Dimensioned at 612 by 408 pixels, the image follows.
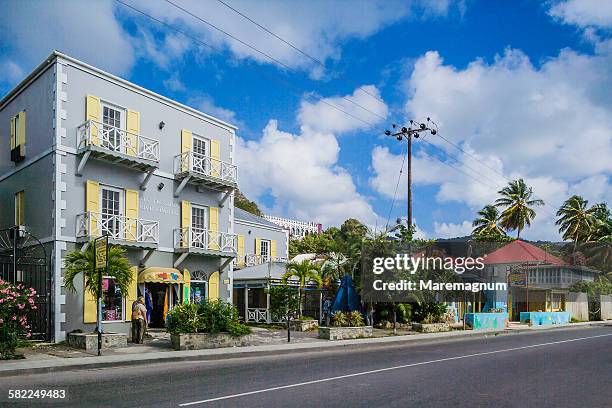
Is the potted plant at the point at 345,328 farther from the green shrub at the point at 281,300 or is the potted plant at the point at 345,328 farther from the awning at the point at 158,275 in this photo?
the awning at the point at 158,275

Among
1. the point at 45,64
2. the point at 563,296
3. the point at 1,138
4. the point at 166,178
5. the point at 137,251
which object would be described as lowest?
the point at 563,296

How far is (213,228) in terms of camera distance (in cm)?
2758

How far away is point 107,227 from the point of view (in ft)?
74.2

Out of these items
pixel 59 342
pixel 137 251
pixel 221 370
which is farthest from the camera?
pixel 137 251

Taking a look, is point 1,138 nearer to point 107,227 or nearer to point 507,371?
point 107,227

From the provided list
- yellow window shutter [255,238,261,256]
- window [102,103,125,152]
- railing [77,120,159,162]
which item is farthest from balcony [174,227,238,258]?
A: yellow window shutter [255,238,261,256]

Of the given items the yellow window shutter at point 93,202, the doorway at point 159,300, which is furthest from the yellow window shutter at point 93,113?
the doorway at point 159,300

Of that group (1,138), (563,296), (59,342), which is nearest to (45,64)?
(1,138)

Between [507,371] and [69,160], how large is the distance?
16.4m

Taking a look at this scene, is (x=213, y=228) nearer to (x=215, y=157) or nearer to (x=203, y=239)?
(x=203, y=239)

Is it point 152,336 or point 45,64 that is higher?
point 45,64

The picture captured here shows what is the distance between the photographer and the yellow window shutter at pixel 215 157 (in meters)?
27.4

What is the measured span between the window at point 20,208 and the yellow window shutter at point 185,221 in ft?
20.5

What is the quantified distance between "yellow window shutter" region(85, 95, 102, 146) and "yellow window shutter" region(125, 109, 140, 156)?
144 centimetres
